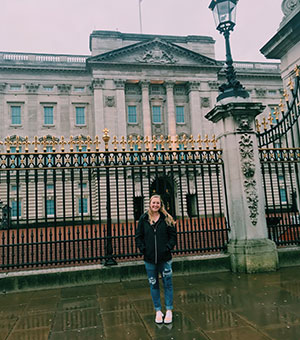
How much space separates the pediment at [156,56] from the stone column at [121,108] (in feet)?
9.15

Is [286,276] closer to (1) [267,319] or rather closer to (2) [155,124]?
(1) [267,319]

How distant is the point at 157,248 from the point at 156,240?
116 mm

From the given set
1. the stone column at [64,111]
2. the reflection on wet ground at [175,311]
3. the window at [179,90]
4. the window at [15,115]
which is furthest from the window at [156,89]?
the reflection on wet ground at [175,311]

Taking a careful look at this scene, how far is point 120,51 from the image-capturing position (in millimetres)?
37344

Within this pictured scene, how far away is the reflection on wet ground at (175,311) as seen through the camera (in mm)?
4098

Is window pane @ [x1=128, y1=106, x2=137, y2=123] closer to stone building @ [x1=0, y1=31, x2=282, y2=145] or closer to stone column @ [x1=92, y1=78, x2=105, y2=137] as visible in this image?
stone building @ [x1=0, y1=31, x2=282, y2=145]

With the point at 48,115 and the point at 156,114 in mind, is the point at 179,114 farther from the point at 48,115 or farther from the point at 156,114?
the point at 48,115

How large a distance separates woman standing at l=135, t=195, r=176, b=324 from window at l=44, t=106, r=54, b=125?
→ 36111 mm

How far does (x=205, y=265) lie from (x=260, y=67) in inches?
1692

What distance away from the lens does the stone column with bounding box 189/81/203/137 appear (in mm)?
38656

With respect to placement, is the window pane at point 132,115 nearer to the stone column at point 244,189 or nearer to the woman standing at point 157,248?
the stone column at point 244,189

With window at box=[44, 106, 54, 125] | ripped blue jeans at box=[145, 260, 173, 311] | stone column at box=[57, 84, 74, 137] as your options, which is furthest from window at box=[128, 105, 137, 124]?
ripped blue jeans at box=[145, 260, 173, 311]

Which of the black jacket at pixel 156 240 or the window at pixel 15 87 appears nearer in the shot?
the black jacket at pixel 156 240

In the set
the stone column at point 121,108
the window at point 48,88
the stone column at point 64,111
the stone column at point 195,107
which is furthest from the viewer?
the stone column at point 195,107
